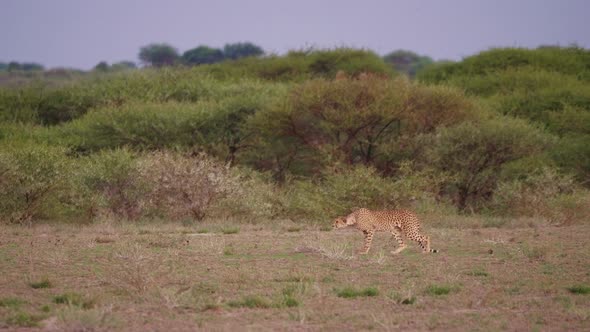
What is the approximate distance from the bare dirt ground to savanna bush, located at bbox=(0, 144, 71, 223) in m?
4.17

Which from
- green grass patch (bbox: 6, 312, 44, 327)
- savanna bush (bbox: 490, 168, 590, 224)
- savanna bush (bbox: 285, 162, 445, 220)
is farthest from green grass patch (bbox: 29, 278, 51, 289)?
savanna bush (bbox: 490, 168, 590, 224)

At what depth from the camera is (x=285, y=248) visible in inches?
643

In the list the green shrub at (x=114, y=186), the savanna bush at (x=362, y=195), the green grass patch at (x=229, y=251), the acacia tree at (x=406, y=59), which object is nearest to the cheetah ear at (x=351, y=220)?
the green grass patch at (x=229, y=251)

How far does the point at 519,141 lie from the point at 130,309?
1971 cm

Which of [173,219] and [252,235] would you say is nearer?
[252,235]

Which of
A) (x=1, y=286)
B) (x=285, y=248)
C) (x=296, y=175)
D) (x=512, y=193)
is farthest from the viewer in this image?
(x=296, y=175)

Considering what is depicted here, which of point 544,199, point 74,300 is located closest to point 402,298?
point 74,300

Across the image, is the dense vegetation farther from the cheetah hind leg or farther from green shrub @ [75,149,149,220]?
the cheetah hind leg

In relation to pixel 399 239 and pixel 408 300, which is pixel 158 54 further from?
pixel 408 300

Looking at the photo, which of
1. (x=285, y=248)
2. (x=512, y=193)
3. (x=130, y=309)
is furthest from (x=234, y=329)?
(x=512, y=193)

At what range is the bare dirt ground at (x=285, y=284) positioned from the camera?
9.90 m

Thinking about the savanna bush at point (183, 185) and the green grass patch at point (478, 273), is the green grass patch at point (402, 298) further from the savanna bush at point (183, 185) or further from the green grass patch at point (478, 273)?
the savanna bush at point (183, 185)

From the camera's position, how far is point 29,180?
2225 centimetres

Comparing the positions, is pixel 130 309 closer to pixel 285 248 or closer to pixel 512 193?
pixel 285 248
